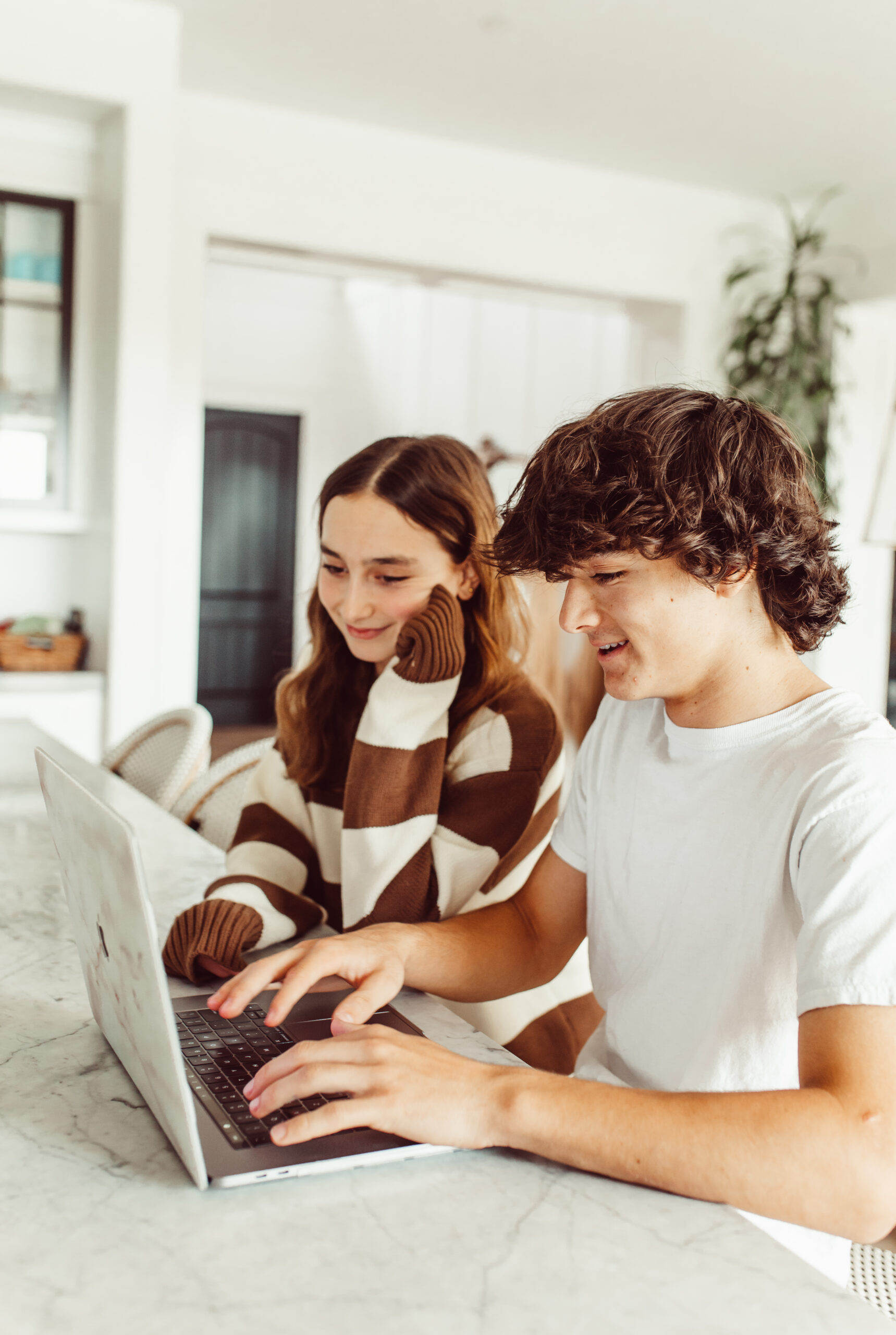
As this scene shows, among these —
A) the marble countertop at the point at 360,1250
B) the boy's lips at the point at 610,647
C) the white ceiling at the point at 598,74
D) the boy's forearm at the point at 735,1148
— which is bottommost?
the marble countertop at the point at 360,1250

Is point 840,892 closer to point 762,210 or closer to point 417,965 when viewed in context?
point 417,965

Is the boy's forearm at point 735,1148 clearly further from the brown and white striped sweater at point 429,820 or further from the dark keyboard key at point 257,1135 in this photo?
the brown and white striped sweater at point 429,820

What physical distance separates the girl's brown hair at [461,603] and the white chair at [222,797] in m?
0.52

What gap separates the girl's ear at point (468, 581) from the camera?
4.89ft

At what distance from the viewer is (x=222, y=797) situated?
2102mm

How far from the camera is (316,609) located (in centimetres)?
161

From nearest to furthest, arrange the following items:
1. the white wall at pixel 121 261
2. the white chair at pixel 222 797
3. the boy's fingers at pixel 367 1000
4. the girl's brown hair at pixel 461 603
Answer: the boy's fingers at pixel 367 1000 → the girl's brown hair at pixel 461 603 → the white chair at pixel 222 797 → the white wall at pixel 121 261

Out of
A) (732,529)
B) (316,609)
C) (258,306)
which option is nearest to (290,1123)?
(732,529)

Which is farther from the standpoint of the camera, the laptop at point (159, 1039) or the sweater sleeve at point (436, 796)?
the sweater sleeve at point (436, 796)

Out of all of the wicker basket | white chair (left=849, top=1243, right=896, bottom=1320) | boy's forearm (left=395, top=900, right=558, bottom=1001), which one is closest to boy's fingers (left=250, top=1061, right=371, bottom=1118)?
boy's forearm (left=395, top=900, right=558, bottom=1001)

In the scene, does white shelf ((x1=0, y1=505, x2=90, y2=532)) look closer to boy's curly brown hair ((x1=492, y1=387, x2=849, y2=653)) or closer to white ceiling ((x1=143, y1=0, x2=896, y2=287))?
white ceiling ((x1=143, y1=0, x2=896, y2=287))

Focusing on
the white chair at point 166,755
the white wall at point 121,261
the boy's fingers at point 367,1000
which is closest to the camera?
the boy's fingers at point 367,1000

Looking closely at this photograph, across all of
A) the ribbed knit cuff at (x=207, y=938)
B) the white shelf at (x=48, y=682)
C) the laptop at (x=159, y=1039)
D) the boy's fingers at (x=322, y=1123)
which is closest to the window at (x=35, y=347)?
the white shelf at (x=48, y=682)

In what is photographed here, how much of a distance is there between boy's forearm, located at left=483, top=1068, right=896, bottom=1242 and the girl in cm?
47
